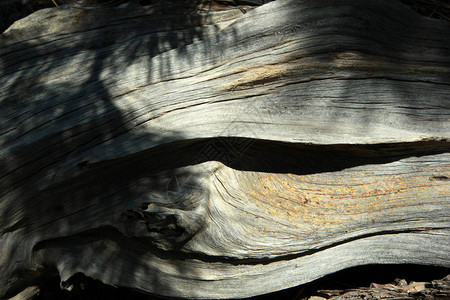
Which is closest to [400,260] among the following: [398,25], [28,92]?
[398,25]

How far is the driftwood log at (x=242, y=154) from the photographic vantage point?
2.62 meters

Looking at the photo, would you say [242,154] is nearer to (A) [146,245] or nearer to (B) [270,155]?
(B) [270,155]

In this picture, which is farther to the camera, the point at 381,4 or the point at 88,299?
the point at 88,299

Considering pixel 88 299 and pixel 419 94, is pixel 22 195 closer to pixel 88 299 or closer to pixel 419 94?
pixel 88 299

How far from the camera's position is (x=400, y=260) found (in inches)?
111

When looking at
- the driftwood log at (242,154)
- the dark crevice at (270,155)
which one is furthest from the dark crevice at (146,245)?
the dark crevice at (270,155)

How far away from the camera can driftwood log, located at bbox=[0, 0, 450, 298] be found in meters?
2.62

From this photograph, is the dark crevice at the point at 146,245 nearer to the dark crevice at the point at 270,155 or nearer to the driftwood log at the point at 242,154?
the driftwood log at the point at 242,154

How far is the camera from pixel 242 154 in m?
2.77

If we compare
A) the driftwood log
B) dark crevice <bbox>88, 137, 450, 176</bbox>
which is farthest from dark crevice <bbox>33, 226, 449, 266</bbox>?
dark crevice <bbox>88, 137, 450, 176</bbox>

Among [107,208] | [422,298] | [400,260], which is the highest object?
[107,208]

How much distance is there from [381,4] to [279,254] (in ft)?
6.08

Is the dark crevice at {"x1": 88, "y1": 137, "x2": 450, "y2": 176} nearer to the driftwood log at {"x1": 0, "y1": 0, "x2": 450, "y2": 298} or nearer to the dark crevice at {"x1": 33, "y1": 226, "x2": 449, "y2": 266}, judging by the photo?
the driftwood log at {"x1": 0, "y1": 0, "x2": 450, "y2": 298}

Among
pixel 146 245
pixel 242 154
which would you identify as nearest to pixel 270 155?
pixel 242 154
